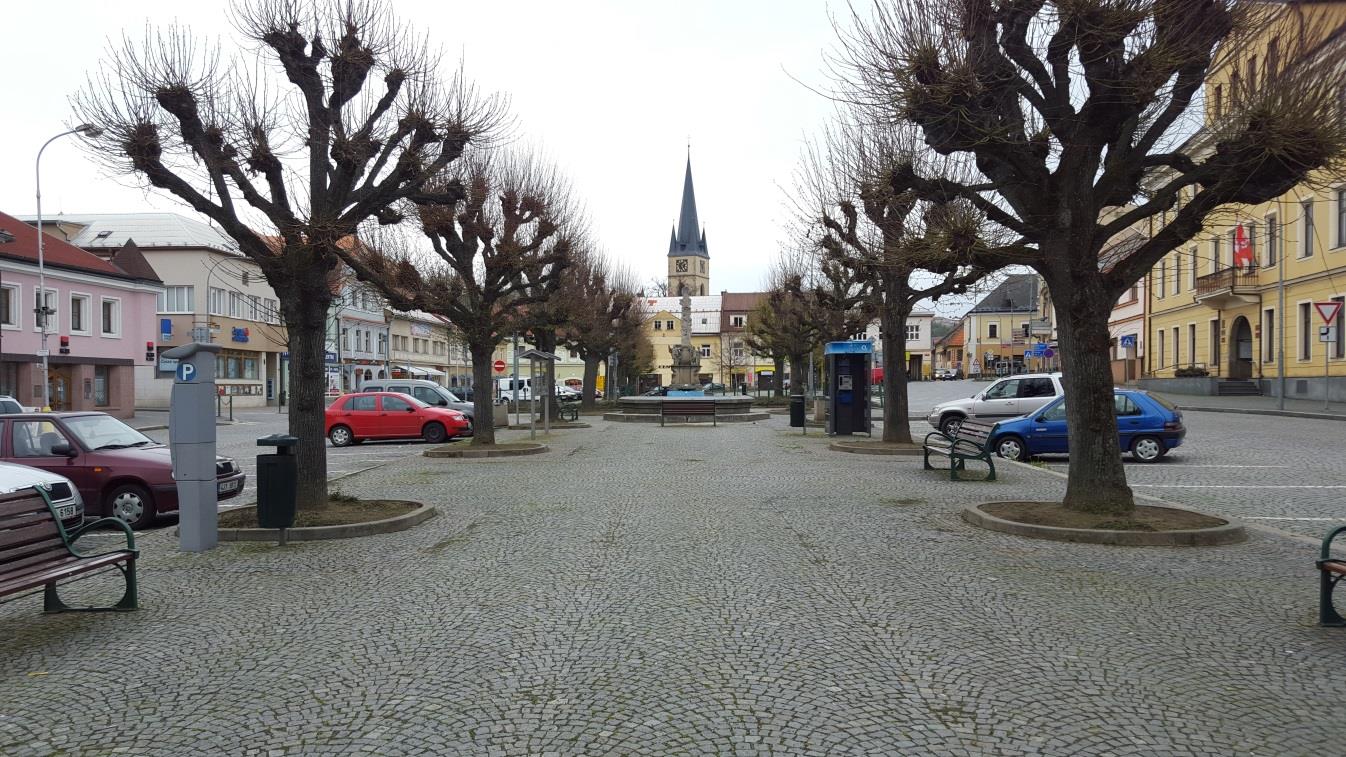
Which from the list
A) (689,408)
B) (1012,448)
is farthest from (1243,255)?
(1012,448)

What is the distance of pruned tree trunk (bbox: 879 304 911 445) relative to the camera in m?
21.6

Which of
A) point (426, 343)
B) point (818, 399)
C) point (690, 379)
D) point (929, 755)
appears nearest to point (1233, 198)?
point (929, 755)

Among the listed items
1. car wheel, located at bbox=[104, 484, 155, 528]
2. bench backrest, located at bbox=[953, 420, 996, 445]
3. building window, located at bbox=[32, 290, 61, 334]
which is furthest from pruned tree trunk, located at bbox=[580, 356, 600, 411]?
car wheel, located at bbox=[104, 484, 155, 528]

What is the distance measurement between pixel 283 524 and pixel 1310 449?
19.6 metres

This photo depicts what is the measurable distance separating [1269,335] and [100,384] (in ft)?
168

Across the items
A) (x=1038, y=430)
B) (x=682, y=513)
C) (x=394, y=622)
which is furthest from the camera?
(x=1038, y=430)

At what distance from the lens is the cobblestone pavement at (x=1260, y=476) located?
1205 centimetres

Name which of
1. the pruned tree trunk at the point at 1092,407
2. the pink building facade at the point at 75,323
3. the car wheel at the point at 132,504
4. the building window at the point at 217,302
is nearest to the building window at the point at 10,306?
the pink building facade at the point at 75,323

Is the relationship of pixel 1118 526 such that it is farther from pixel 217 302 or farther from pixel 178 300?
pixel 178 300

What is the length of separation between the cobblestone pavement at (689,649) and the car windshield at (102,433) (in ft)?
7.80

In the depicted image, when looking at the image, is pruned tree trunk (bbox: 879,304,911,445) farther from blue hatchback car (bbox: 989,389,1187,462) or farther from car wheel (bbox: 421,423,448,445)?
car wheel (bbox: 421,423,448,445)

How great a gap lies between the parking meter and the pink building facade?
31.3 metres

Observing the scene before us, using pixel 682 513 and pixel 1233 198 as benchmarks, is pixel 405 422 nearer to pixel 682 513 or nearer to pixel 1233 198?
pixel 682 513

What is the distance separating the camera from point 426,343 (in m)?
97.3
